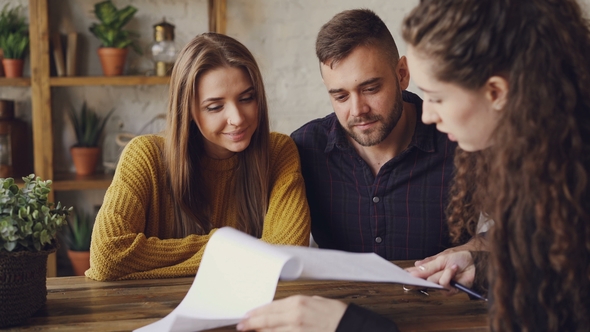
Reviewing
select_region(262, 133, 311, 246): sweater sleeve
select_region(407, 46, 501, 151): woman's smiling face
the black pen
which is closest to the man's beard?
select_region(262, 133, 311, 246): sweater sleeve

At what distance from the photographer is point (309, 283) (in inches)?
66.6

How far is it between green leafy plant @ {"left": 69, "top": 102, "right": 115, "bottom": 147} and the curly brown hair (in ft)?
9.13

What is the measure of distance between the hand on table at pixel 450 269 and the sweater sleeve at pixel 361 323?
285 mm

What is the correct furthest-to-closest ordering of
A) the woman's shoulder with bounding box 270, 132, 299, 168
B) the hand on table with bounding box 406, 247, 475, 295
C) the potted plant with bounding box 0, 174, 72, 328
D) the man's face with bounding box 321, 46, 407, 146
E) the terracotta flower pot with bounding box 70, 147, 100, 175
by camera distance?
the terracotta flower pot with bounding box 70, 147, 100, 175 < the woman's shoulder with bounding box 270, 132, 299, 168 < the man's face with bounding box 321, 46, 407, 146 < the hand on table with bounding box 406, 247, 475, 295 < the potted plant with bounding box 0, 174, 72, 328

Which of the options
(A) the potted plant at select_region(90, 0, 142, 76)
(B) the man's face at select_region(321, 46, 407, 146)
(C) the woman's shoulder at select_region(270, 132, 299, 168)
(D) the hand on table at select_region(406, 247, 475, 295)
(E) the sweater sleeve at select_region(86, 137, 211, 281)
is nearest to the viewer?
(D) the hand on table at select_region(406, 247, 475, 295)

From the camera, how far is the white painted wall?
3.70 m

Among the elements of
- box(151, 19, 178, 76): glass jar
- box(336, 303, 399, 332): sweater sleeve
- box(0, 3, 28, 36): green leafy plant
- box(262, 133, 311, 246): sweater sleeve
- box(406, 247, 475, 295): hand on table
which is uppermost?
box(0, 3, 28, 36): green leafy plant

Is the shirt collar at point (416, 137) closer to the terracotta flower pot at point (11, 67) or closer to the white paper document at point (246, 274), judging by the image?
the white paper document at point (246, 274)

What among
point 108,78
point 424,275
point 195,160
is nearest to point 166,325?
point 424,275

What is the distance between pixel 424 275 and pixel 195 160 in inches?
34.6

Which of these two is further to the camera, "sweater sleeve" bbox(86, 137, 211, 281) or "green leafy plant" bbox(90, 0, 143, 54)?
"green leafy plant" bbox(90, 0, 143, 54)

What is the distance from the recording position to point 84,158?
3.63m

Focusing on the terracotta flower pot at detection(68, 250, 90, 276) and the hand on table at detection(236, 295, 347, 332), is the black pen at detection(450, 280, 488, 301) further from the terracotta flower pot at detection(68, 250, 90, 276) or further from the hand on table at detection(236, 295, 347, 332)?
the terracotta flower pot at detection(68, 250, 90, 276)

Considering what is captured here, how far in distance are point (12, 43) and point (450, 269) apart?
276cm
